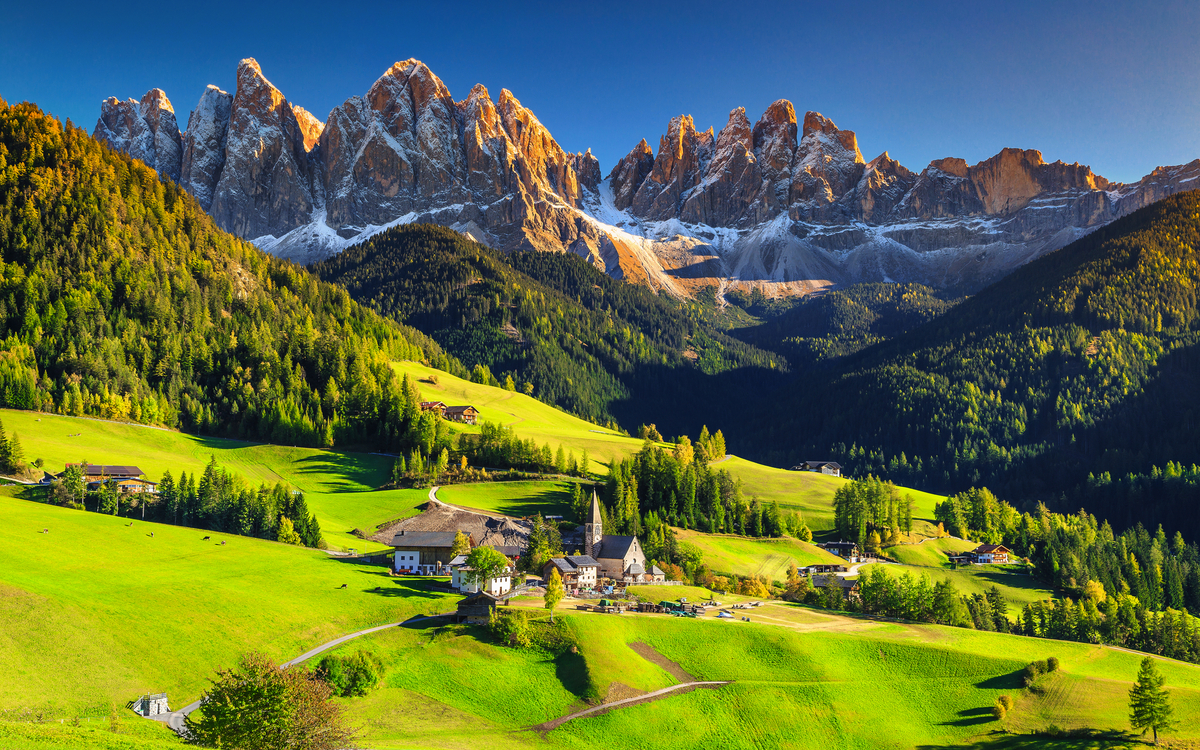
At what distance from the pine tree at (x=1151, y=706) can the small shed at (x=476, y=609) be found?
2132 inches

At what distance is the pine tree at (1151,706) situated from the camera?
6375 cm

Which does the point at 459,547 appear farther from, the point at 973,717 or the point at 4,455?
the point at 4,455

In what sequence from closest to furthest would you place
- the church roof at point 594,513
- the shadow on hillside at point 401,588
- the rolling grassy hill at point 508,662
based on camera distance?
the rolling grassy hill at point 508,662 < the shadow on hillside at point 401,588 < the church roof at point 594,513

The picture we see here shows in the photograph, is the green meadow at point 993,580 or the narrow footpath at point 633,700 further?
the green meadow at point 993,580

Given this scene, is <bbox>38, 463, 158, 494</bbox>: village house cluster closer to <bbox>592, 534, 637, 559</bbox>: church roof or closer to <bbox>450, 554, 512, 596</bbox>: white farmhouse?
<bbox>450, 554, 512, 596</bbox>: white farmhouse

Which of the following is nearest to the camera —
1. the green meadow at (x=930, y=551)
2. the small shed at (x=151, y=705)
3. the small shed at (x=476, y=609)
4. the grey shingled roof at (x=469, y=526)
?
the small shed at (x=151, y=705)

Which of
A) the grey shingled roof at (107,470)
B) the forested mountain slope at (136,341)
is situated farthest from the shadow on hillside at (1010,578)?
the grey shingled roof at (107,470)

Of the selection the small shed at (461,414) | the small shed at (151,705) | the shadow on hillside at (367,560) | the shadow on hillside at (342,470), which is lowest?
the small shed at (151,705)

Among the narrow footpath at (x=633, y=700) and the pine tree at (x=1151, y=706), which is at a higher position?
the pine tree at (x=1151, y=706)

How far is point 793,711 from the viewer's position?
69.2 meters

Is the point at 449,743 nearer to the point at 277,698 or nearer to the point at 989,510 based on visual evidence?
the point at 277,698

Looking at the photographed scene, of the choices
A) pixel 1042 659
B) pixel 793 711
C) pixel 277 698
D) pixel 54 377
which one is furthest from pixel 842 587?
pixel 54 377

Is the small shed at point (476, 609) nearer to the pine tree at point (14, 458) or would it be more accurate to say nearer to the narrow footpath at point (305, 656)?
the narrow footpath at point (305, 656)

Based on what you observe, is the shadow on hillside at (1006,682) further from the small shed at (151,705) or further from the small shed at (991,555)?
the small shed at (991,555)
